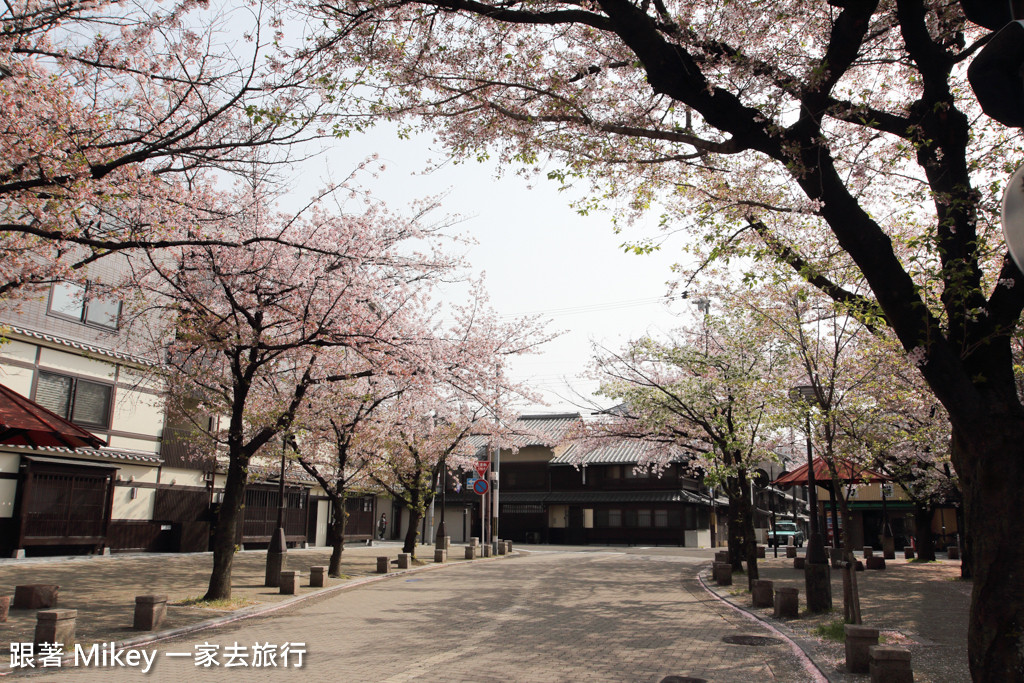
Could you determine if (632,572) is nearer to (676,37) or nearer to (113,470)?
(113,470)

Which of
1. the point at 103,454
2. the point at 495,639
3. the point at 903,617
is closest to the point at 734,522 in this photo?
the point at 903,617

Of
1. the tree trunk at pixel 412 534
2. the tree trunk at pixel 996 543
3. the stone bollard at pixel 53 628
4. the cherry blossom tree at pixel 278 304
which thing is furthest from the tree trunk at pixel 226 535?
the tree trunk at pixel 996 543

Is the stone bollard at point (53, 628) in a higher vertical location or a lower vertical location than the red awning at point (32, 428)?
lower

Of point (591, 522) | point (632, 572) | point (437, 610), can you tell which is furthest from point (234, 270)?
point (591, 522)

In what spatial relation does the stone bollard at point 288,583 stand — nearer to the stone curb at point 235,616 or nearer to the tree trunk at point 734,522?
the stone curb at point 235,616

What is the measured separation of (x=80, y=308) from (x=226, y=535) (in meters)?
14.4

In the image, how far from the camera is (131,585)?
1630 cm

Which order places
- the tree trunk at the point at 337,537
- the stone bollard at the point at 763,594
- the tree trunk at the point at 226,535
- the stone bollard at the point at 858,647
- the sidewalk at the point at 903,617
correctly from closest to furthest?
the stone bollard at the point at 858,647, the sidewalk at the point at 903,617, the tree trunk at the point at 226,535, the stone bollard at the point at 763,594, the tree trunk at the point at 337,537

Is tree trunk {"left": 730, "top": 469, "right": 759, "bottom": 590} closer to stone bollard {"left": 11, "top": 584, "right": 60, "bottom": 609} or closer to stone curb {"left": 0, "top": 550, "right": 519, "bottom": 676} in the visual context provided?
stone curb {"left": 0, "top": 550, "right": 519, "bottom": 676}

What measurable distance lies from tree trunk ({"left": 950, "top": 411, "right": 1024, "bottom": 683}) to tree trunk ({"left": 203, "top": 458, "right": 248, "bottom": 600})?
41.1 feet

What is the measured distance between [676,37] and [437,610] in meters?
11.5

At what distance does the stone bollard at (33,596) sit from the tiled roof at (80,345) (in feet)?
28.2

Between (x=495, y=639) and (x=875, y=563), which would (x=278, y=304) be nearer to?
(x=495, y=639)

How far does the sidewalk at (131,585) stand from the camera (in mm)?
10523
